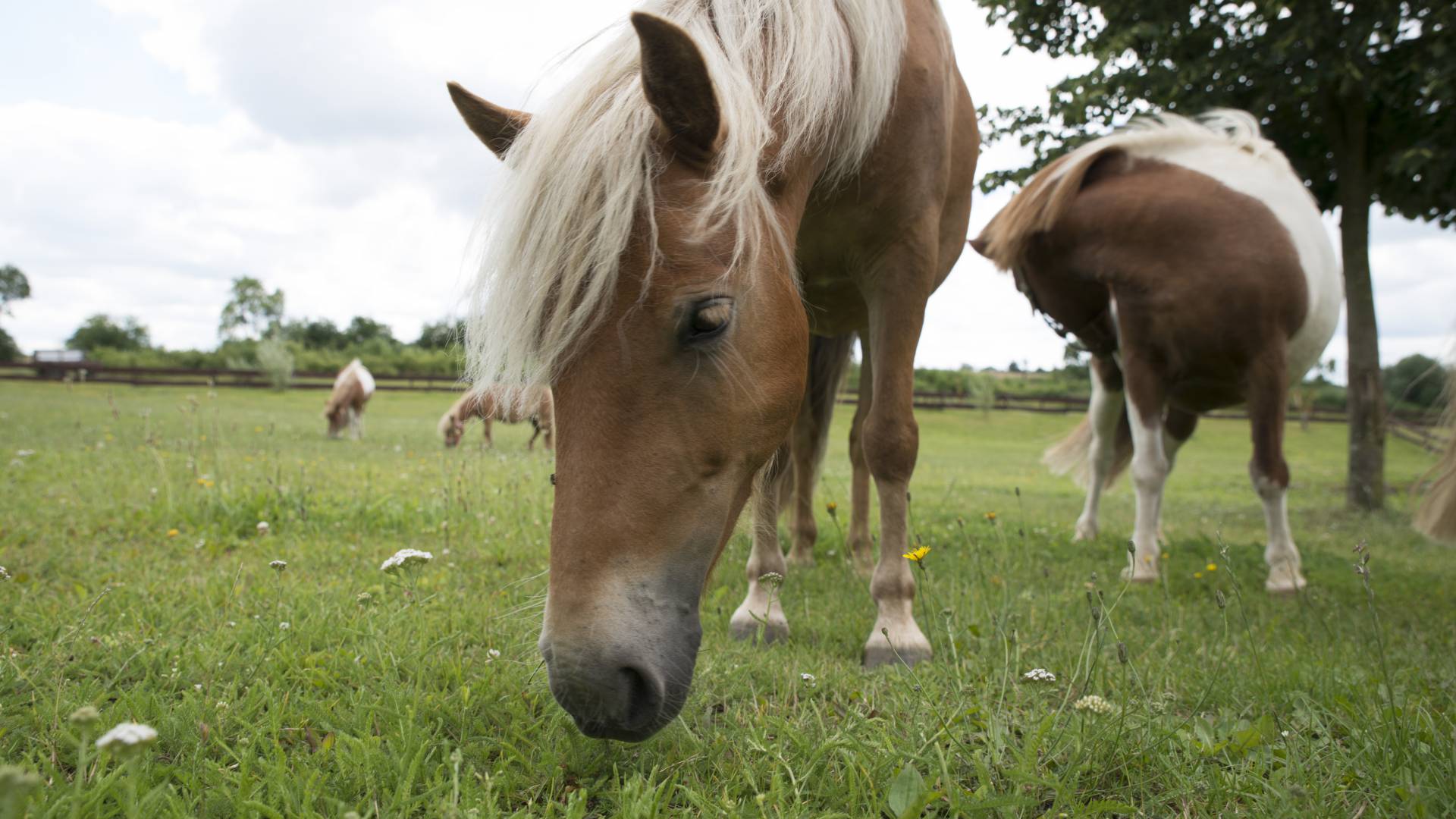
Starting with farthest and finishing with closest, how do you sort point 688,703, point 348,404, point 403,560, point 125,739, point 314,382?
point 314,382 → point 348,404 → point 403,560 → point 688,703 → point 125,739

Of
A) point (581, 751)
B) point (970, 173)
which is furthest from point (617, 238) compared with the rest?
point (970, 173)

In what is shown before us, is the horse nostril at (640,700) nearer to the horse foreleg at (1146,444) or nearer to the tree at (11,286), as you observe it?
the horse foreleg at (1146,444)

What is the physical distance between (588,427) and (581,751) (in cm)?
66

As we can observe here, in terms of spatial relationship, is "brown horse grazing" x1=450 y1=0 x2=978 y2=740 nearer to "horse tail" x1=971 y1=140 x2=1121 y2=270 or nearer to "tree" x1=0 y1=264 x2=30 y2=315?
"horse tail" x1=971 y1=140 x2=1121 y2=270

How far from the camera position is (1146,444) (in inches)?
168

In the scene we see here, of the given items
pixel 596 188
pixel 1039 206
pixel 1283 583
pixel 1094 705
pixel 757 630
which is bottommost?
pixel 1283 583

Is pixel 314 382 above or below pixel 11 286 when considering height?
below

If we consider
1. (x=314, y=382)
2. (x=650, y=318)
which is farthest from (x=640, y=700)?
(x=314, y=382)

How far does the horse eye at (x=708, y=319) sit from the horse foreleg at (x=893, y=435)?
3.63 ft

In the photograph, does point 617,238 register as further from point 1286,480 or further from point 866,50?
point 1286,480

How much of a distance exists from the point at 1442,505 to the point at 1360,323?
6329 millimetres

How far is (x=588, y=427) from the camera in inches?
61.0

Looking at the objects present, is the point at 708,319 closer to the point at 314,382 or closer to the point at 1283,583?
the point at 1283,583

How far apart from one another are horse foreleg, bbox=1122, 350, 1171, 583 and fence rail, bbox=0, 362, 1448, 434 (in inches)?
1041
